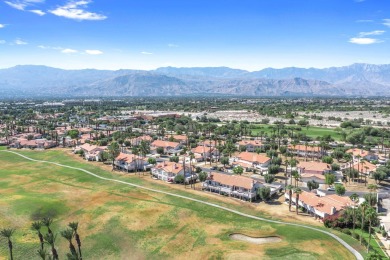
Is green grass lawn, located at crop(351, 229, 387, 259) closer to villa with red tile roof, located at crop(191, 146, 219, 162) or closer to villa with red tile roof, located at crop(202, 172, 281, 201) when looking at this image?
villa with red tile roof, located at crop(202, 172, 281, 201)

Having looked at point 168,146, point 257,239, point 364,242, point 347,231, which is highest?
point 168,146

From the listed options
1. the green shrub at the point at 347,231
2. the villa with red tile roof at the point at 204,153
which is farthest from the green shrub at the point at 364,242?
the villa with red tile roof at the point at 204,153

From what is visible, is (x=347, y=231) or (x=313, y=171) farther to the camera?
(x=313, y=171)

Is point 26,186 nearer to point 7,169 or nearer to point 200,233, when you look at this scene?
point 7,169

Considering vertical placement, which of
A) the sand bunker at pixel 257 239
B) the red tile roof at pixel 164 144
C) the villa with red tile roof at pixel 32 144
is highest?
the red tile roof at pixel 164 144

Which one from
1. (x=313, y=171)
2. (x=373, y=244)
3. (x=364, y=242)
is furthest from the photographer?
(x=313, y=171)

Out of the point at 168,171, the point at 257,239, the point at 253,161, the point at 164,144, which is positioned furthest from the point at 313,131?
the point at 257,239

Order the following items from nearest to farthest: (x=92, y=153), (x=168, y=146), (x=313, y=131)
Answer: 1. (x=92, y=153)
2. (x=168, y=146)
3. (x=313, y=131)

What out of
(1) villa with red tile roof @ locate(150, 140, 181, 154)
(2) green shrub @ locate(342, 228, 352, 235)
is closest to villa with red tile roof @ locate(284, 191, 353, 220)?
(2) green shrub @ locate(342, 228, 352, 235)

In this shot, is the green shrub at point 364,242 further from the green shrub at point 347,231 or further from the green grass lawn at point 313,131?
the green grass lawn at point 313,131

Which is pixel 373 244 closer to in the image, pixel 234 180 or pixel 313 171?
pixel 234 180

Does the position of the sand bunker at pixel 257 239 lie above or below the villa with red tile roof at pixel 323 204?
below

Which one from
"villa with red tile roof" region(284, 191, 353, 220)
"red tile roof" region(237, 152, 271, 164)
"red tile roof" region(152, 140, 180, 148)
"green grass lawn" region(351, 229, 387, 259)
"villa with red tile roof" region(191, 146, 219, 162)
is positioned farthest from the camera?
"red tile roof" region(152, 140, 180, 148)
